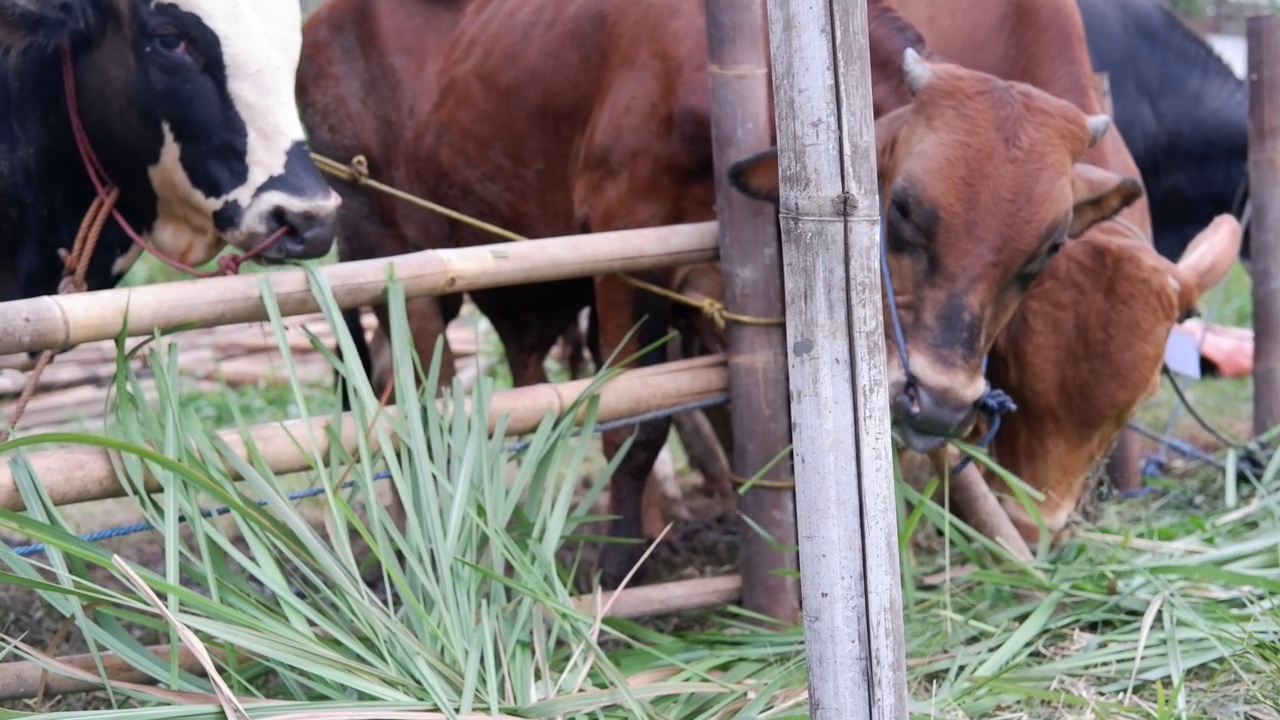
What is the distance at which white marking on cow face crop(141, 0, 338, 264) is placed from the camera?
2750 millimetres

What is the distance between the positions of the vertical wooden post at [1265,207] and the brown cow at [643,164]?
128 centimetres

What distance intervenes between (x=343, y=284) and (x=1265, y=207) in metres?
2.85

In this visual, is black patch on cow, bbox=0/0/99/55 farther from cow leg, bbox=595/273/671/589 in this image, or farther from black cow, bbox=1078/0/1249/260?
black cow, bbox=1078/0/1249/260

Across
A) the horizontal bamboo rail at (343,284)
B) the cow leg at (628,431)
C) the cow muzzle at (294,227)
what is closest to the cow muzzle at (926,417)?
the horizontal bamboo rail at (343,284)

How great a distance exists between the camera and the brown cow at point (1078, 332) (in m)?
2.96

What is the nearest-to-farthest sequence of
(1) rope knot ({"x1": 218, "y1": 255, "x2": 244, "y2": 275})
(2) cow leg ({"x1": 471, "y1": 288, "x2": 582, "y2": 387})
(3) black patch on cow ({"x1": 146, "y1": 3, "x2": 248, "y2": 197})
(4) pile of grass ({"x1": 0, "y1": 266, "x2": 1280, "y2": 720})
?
1. (4) pile of grass ({"x1": 0, "y1": 266, "x2": 1280, "y2": 720})
2. (1) rope knot ({"x1": 218, "y1": 255, "x2": 244, "y2": 275})
3. (3) black patch on cow ({"x1": 146, "y1": 3, "x2": 248, "y2": 197})
4. (2) cow leg ({"x1": 471, "y1": 288, "x2": 582, "y2": 387})

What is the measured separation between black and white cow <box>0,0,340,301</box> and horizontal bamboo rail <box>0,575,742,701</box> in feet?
2.76

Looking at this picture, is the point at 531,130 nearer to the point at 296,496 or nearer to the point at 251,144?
the point at 251,144

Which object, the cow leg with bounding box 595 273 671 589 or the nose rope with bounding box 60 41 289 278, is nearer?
the nose rope with bounding box 60 41 289 278

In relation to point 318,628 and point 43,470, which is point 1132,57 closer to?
point 318,628

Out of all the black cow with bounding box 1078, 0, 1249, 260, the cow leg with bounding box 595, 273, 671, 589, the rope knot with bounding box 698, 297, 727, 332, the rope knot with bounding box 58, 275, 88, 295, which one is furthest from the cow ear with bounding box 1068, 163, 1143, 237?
the rope knot with bounding box 58, 275, 88, 295

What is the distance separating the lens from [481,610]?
2.19 metres

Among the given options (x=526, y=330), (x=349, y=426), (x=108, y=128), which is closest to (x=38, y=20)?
(x=108, y=128)

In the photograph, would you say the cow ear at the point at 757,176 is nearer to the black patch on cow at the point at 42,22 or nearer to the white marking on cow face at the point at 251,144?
the white marking on cow face at the point at 251,144
